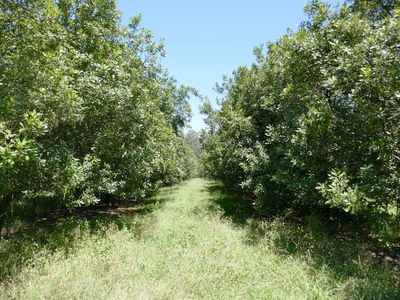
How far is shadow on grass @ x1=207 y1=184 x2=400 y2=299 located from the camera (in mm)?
6059

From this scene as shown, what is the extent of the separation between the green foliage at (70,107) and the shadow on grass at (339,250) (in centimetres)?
559

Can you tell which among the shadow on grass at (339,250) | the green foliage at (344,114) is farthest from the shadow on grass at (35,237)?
the green foliage at (344,114)

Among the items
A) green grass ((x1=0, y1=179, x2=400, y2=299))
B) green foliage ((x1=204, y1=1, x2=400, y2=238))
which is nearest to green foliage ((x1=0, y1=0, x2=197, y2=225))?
green grass ((x1=0, y1=179, x2=400, y2=299))

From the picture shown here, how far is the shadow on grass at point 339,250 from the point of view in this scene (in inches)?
239

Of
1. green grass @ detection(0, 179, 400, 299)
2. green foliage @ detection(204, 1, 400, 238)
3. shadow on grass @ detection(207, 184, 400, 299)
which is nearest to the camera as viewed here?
green grass @ detection(0, 179, 400, 299)

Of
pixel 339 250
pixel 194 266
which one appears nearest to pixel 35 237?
pixel 194 266

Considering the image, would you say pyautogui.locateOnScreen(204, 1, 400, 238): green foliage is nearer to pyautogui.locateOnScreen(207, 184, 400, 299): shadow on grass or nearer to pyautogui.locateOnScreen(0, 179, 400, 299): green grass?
pyautogui.locateOnScreen(207, 184, 400, 299): shadow on grass

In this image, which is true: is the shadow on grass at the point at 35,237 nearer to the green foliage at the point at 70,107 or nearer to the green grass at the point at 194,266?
the green grass at the point at 194,266

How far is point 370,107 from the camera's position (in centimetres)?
707

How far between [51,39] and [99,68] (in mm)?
2644

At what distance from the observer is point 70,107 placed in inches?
319

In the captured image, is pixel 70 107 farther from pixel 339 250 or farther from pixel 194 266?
pixel 339 250

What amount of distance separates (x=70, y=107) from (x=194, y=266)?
18.0 ft

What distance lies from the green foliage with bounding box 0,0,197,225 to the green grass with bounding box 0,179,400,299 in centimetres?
177
